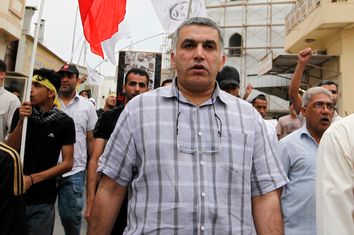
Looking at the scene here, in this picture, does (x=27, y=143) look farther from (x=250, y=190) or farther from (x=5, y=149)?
(x=250, y=190)

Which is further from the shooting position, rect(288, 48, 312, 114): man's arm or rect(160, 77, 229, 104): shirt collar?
rect(288, 48, 312, 114): man's arm

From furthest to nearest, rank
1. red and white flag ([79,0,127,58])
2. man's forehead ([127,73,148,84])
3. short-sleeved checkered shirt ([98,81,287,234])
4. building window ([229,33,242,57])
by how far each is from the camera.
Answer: building window ([229,33,242,57]), red and white flag ([79,0,127,58]), man's forehead ([127,73,148,84]), short-sleeved checkered shirt ([98,81,287,234])

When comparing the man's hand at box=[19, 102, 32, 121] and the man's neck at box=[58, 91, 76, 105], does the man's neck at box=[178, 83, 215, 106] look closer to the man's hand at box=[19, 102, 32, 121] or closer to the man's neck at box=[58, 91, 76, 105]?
the man's hand at box=[19, 102, 32, 121]

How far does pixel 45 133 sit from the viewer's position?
11.8 ft

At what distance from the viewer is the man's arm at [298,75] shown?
4367mm

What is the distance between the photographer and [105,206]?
2146mm

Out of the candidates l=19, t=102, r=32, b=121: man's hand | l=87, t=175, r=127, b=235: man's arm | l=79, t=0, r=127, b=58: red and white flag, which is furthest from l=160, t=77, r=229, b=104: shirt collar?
l=79, t=0, r=127, b=58: red and white flag

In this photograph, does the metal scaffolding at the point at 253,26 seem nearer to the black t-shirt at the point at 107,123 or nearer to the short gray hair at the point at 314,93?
the short gray hair at the point at 314,93

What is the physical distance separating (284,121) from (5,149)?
4133 millimetres

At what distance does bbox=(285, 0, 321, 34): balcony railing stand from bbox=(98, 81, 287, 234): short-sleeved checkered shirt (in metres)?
16.7

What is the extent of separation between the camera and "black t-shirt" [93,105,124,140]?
3732 mm

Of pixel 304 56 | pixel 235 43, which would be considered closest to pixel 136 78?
pixel 304 56

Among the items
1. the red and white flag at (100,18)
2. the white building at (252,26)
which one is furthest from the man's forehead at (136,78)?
the white building at (252,26)

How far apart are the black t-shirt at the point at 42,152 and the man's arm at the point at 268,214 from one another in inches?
81.3
